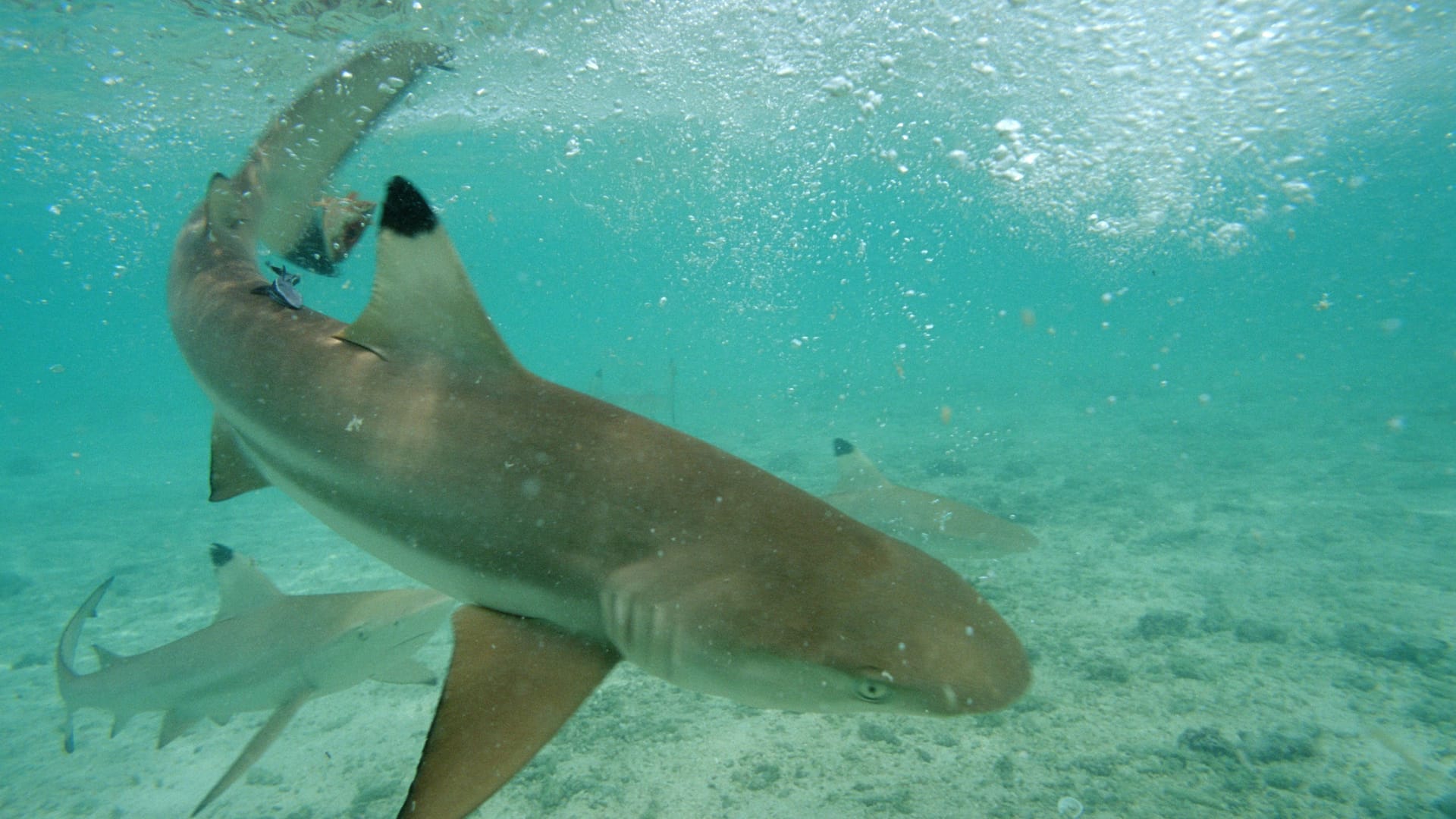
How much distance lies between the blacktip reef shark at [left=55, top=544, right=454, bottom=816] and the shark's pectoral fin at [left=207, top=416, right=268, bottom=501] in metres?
1.63

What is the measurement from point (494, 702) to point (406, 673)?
3.82 m

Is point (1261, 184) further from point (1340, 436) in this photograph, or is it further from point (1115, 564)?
point (1115, 564)

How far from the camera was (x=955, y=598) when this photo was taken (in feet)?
6.68

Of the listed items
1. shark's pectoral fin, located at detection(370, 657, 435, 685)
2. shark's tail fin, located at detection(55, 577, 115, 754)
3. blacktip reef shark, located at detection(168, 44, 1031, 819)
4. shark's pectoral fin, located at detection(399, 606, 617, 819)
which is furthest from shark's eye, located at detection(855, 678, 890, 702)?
shark's tail fin, located at detection(55, 577, 115, 754)

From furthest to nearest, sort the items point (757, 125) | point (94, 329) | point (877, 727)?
point (94, 329) → point (757, 125) → point (877, 727)

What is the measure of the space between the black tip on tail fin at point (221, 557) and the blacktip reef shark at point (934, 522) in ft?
16.5

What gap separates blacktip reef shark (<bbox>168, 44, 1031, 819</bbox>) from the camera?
179 cm

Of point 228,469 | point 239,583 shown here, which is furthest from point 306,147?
point 239,583

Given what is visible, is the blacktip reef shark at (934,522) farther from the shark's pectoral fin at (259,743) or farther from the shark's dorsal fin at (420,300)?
the shark's pectoral fin at (259,743)

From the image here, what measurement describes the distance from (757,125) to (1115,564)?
883 inches

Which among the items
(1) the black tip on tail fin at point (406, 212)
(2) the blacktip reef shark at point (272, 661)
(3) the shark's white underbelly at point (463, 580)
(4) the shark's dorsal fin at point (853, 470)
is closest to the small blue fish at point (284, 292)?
(3) the shark's white underbelly at point (463, 580)

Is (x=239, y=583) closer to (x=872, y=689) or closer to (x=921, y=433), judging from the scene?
(x=872, y=689)

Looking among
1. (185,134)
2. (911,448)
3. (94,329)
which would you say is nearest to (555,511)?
(911,448)

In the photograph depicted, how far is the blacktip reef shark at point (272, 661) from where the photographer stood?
15.0 ft
